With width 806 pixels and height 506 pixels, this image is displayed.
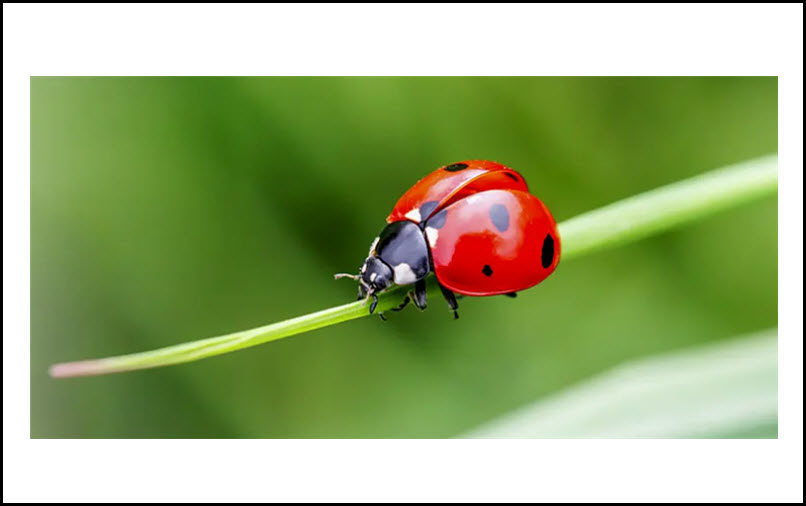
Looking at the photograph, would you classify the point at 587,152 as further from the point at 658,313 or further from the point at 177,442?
the point at 177,442

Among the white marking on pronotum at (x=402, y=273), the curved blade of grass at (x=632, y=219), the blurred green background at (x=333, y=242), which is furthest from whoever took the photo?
the blurred green background at (x=333, y=242)

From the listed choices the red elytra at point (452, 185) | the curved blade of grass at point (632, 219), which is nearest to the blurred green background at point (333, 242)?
the red elytra at point (452, 185)

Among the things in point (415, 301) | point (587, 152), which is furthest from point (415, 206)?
point (587, 152)

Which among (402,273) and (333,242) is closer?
(402,273)

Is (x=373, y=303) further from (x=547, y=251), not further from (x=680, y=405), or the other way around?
(x=680, y=405)

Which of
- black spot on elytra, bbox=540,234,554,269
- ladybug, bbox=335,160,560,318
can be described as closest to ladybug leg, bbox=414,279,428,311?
ladybug, bbox=335,160,560,318

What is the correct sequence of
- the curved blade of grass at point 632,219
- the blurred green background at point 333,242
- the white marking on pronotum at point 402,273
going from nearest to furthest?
1. the curved blade of grass at point 632,219
2. the white marking on pronotum at point 402,273
3. the blurred green background at point 333,242

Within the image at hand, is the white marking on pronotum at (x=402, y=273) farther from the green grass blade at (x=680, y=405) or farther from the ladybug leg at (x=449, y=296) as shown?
the green grass blade at (x=680, y=405)

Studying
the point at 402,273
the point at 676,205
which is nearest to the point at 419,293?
the point at 402,273
